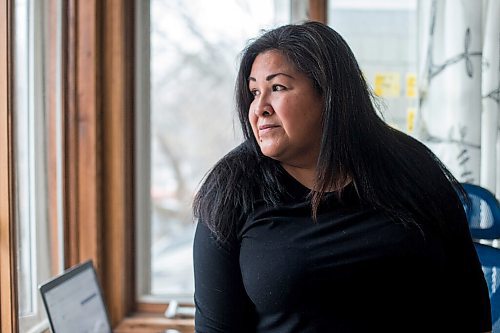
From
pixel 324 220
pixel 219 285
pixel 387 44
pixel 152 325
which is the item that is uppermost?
pixel 387 44

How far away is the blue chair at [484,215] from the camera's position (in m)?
1.50

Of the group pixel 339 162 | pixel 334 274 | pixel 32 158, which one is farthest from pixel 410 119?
pixel 32 158

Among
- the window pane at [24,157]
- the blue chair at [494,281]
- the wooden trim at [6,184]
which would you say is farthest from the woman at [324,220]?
the window pane at [24,157]

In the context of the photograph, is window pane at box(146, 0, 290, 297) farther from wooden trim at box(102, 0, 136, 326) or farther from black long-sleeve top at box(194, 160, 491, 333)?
black long-sleeve top at box(194, 160, 491, 333)

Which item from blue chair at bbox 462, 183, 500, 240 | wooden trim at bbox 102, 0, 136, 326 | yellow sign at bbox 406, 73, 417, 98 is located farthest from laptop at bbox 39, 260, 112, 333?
yellow sign at bbox 406, 73, 417, 98

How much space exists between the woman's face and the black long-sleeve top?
0.09 m

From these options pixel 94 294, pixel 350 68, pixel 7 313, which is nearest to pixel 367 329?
pixel 350 68

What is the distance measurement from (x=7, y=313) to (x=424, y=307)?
0.86 m

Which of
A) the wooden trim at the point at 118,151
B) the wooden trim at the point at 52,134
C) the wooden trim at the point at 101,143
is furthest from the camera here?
the wooden trim at the point at 118,151

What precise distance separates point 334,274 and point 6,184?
2.37 feet

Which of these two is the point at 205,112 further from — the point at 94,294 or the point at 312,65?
the point at 312,65

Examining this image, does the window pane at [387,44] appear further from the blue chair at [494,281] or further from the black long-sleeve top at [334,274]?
the black long-sleeve top at [334,274]

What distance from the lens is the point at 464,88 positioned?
5.98 ft

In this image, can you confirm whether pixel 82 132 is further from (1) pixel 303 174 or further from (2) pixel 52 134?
(1) pixel 303 174
